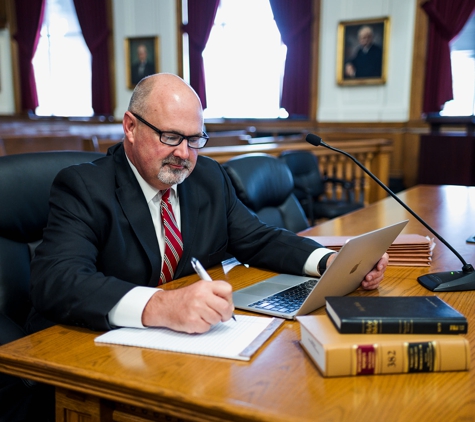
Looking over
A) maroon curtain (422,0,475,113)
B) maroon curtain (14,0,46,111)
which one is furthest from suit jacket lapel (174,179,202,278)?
maroon curtain (14,0,46,111)

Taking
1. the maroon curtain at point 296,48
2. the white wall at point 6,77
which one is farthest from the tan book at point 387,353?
the white wall at point 6,77

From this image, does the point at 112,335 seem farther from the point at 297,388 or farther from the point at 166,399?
the point at 297,388

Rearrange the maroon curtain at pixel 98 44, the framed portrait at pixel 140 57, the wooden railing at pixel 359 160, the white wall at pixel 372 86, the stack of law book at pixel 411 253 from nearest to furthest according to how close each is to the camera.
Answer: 1. the stack of law book at pixel 411 253
2. the wooden railing at pixel 359 160
3. the white wall at pixel 372 86
4. the framed portrait at pixel 140 57
5. the maroon curtain at pixel 98 44

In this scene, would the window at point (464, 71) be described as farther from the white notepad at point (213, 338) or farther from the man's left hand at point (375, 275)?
the white notepad at point (213, 338)

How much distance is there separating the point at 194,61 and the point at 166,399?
347 inches

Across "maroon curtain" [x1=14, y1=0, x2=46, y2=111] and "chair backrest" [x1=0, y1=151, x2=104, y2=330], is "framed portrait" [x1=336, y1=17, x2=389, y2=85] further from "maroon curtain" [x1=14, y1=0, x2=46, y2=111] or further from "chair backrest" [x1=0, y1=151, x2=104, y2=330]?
"chair backrest" [x1=0, y1=151, x2=104, y2=330]

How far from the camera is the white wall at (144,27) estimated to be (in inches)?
370

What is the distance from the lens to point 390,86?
7.95m

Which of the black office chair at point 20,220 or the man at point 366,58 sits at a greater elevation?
the man at point 366,58

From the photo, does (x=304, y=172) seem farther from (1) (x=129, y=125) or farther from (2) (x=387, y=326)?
(2) (x=387, y=326)

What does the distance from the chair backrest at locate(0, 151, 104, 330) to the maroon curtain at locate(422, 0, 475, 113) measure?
22.5ft

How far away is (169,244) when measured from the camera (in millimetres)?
1700

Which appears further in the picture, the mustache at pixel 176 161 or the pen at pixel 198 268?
the mustache at pixel 176 161

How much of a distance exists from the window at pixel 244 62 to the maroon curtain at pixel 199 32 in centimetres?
21
